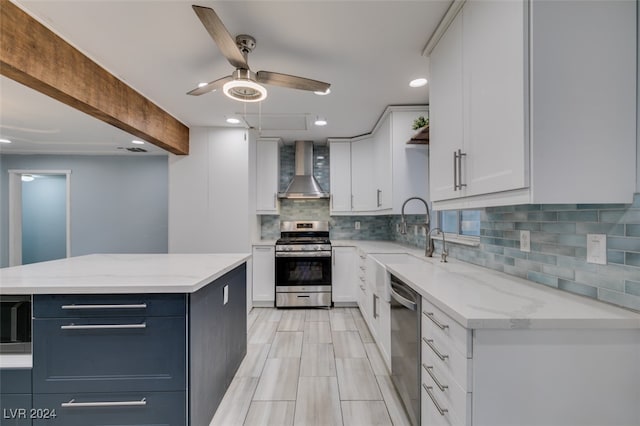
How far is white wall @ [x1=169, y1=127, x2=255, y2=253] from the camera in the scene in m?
3.59

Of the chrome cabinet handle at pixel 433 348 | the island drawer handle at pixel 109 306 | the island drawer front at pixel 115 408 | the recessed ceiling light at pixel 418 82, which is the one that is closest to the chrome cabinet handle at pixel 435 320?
the chrome cabinet handle at pixel 433 348

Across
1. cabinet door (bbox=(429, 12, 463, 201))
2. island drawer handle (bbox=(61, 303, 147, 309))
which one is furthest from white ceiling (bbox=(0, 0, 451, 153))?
island drawer handle (bbox=(61, 303, 147, 309))

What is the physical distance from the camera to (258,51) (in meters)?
1.95

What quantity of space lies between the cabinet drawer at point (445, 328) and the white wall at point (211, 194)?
2710 millimetres

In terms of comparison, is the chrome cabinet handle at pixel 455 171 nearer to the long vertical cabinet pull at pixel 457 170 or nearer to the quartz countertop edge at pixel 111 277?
the long vertical cabinet pull at pixel 457 170

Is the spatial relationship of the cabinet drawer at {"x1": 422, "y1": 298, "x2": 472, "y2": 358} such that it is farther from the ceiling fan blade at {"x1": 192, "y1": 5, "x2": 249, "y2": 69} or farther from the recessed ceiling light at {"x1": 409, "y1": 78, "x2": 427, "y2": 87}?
the recessed ceiling light at {"x1": 409, "y1": 78, "x2": 427, "y2": 87}

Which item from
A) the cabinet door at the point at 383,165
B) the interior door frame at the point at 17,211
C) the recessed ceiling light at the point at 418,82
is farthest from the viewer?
the interior door frame at the point at 17,211

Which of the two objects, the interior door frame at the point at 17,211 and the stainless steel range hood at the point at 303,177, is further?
the interior door frame at the point at 17,211

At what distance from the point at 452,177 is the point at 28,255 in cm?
761

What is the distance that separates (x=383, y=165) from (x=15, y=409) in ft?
10.8

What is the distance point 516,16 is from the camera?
1.04 m

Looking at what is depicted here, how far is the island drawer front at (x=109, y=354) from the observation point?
1355mm

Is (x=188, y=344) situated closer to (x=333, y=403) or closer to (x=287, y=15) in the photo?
(x=333, y=403)

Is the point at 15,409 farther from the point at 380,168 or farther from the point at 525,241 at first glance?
the point at 380,168
